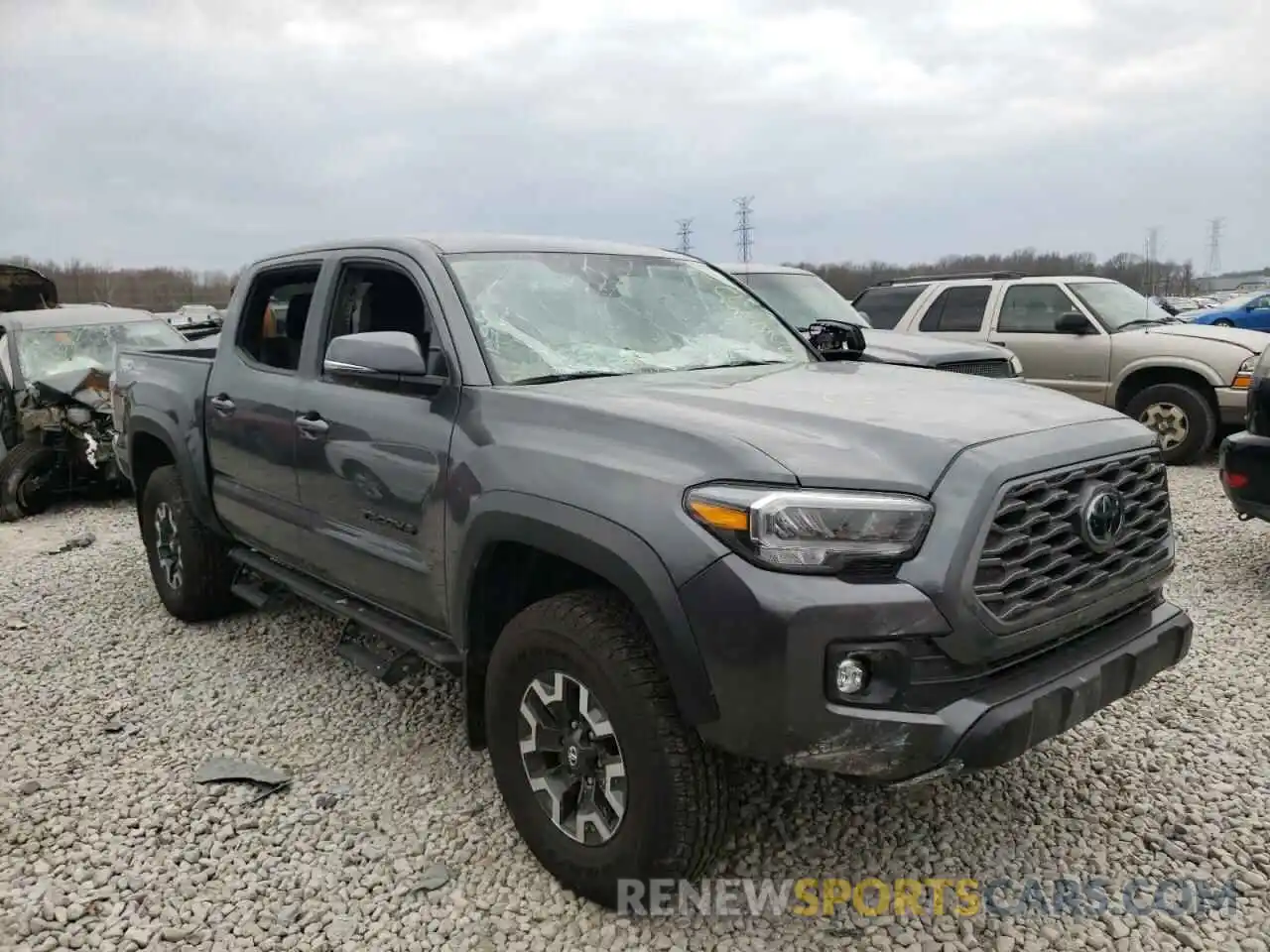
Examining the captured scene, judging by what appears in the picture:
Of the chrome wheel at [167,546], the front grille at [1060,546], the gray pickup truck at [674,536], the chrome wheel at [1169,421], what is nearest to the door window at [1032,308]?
the chrome wheel at [1169,421]

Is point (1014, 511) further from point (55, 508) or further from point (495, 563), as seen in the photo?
point (55, 508)

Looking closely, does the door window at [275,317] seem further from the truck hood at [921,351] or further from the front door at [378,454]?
the truck hood at [921,351]

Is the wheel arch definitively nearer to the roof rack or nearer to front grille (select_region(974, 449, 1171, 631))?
the roof rack

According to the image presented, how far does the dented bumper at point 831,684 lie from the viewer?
7.06ft

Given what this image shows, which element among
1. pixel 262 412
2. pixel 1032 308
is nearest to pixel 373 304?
pixel 262 412

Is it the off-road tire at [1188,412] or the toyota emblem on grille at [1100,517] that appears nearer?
the toyota emblem on grille at [1100,517]

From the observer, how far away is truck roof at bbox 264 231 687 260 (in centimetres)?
353

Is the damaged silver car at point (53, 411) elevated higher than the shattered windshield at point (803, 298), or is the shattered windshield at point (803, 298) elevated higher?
the shattered windshield at point (803, 298)

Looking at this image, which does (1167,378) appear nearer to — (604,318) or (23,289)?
(604,318)

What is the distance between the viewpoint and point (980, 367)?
7387 millimetres

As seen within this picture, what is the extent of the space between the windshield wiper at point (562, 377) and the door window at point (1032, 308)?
7.63 metres

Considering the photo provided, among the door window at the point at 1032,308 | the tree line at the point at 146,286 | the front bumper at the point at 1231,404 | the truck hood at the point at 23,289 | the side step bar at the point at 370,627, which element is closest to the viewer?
the side step bar at the point at 370,627

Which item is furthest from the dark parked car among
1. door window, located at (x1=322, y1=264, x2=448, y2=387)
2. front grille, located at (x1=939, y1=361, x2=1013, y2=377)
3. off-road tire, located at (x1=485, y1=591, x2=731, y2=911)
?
off-road tire, located at (x1=485, y1=591, x2=731, y2=911)

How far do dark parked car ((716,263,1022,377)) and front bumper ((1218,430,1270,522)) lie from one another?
2.21m
